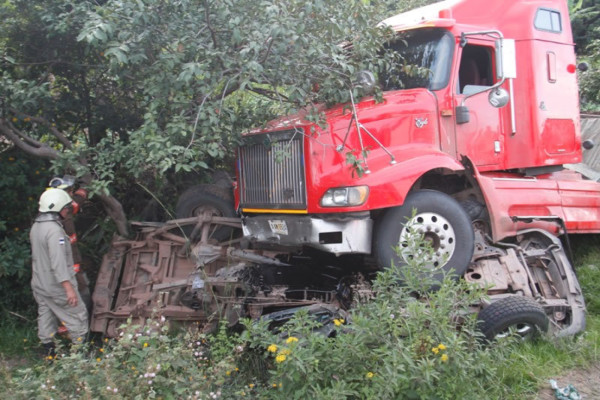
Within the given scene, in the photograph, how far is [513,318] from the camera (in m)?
4.55

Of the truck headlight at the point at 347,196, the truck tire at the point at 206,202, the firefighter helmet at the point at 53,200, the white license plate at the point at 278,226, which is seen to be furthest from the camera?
the truck tire at the point at 206,202

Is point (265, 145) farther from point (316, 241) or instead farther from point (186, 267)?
point (186, 267)

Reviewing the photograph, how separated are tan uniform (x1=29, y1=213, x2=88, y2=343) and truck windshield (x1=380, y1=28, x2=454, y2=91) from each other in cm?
361

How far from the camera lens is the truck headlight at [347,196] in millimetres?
4656

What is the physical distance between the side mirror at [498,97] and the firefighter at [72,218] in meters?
4.51

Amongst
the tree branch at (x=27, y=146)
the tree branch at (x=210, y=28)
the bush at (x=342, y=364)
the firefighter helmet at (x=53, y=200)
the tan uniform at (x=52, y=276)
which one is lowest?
the bush at (x=342, y=364)

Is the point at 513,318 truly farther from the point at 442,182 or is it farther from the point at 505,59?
the point at 505,59

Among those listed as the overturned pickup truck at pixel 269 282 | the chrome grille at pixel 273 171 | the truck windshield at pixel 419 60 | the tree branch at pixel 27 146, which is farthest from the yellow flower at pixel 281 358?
the tree branch at pixel 27 146

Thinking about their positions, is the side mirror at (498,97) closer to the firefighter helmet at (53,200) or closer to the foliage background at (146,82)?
the foliage background at (146,82)

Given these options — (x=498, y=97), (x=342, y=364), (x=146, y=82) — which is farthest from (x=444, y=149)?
(x=146, y=82)

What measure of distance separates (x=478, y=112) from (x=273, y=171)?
7.48ft

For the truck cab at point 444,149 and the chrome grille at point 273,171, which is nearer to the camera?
the truck cab at point 444,149

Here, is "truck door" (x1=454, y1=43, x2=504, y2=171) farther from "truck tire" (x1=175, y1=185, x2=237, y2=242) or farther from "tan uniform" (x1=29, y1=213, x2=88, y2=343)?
"tan uniform" (x1=29, y1=213, x2=88, y2=343)

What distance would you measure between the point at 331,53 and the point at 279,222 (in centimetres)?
162
